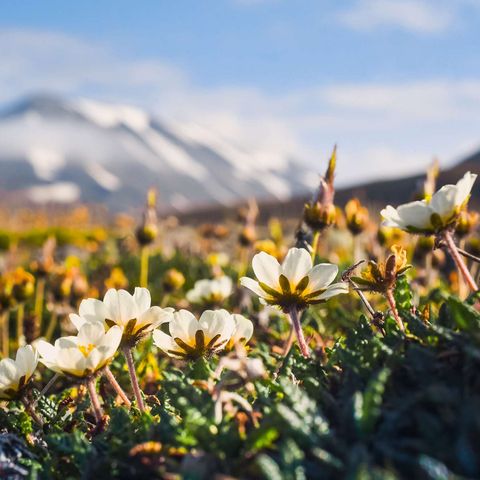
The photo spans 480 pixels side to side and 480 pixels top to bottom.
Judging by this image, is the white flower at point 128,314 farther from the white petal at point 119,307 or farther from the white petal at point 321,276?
the white petal at point 321,276

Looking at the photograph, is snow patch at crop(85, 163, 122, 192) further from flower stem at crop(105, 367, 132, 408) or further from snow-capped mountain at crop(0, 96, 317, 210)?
flower stem at crop(105, 367, 132, 408)

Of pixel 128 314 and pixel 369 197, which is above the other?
pixel 128 314

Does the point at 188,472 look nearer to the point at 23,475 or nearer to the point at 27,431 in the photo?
the point at 23,475

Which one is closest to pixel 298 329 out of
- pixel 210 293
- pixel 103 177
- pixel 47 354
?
pixel 47 354

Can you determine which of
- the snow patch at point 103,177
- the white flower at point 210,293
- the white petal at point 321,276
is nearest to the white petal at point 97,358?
the white petal at point 321,276

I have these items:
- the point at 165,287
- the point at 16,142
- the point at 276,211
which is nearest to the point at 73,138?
the point at 16,142

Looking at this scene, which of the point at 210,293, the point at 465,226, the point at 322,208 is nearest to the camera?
the point at 322,208

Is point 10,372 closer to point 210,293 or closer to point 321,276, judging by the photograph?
point 321,276
